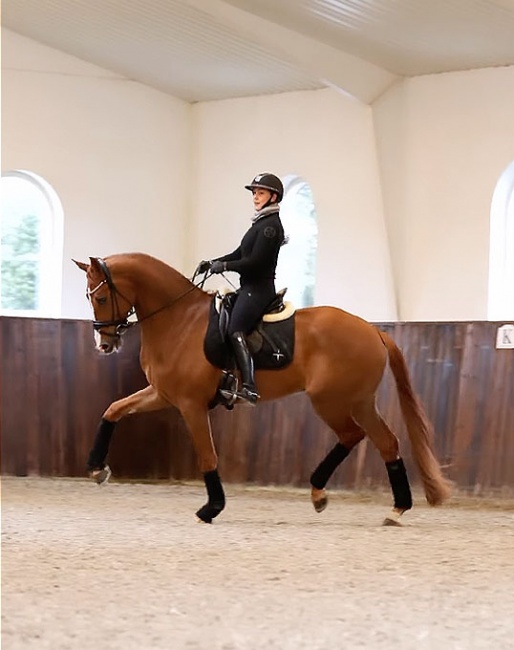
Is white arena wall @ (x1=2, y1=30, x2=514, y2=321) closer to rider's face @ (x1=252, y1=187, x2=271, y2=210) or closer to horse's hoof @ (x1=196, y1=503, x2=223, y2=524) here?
rider's face @ (x1=252, y1=187, x2=271, y2=210)

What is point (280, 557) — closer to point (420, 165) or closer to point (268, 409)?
point (268, 409)

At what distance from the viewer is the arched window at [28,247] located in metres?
11.5

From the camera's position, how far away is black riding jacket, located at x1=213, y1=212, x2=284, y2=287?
626cm

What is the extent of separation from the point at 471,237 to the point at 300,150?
2.18 meters

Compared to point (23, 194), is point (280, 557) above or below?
below

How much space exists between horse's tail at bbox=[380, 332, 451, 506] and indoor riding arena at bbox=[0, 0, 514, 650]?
0.01 metres

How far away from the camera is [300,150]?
11180 millimetres

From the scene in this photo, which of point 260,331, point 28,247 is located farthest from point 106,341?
point 28,247

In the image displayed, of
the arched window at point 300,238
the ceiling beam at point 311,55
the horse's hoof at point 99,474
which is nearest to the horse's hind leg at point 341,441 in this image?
the horse's hoof at point 99,474

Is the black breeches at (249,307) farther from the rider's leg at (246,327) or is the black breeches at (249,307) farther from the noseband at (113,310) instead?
the noseband at (113,310)

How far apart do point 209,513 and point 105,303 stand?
1.39 meters

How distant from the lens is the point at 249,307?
630 centimetres

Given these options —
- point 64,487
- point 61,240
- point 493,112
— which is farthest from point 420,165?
point 64,487

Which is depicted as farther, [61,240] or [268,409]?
[61,240]
